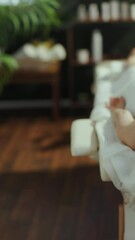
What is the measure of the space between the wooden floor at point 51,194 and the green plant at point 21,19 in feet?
2.14

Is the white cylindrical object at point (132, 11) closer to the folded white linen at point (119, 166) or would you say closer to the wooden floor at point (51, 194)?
the wooden floor at point (51, 194)

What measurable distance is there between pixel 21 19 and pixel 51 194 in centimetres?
169

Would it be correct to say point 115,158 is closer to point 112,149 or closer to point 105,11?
point 112,149

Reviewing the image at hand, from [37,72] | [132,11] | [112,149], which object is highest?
[132,11]

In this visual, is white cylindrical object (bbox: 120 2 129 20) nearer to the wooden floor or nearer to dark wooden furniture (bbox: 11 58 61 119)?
dark wooden furniture (bbox: 11 58 61 119)

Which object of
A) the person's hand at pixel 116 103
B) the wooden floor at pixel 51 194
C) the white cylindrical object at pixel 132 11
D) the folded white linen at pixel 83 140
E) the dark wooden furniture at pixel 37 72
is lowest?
the wooden floor at pixel 51 194

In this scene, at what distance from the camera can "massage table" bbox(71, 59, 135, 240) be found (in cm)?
188

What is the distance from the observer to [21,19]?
3783 mm

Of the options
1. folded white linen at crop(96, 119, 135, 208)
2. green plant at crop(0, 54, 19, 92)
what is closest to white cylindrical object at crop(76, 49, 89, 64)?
green plant at crop(0, 54, 19, 92)

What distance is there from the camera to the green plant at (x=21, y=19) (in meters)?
3.66

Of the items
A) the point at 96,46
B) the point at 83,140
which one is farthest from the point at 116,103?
the point at 96,46

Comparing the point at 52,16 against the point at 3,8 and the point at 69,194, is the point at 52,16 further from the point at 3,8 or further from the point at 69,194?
the point at 69,194

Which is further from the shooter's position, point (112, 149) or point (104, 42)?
point (104, 42)

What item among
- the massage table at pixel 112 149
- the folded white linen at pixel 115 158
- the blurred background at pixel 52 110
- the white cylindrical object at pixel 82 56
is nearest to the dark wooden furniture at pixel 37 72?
the blurred background at pixel 52 110
